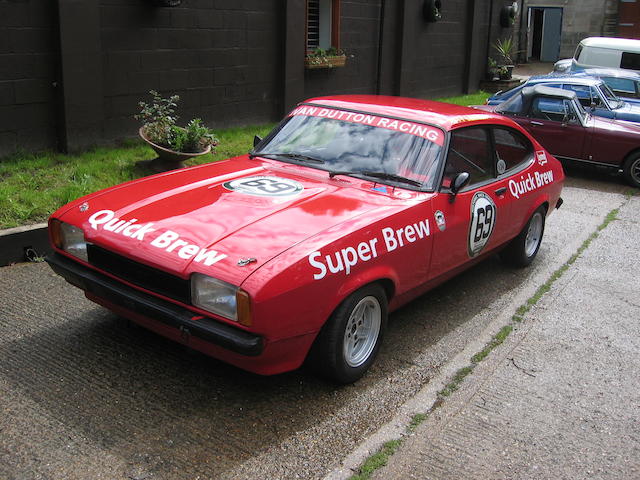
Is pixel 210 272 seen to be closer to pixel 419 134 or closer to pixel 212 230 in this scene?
pixel 212 230

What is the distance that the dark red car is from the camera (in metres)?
10.3

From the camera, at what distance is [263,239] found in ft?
12.1

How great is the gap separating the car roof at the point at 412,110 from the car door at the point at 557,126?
536 centimetres

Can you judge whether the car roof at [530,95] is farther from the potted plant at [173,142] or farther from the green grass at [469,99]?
the potted plant at [173,142]

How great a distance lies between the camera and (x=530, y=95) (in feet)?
35.9

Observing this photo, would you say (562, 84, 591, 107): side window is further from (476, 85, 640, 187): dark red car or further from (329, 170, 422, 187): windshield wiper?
(329, 170, 422, 187): windshield wiper

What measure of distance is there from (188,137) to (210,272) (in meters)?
4.82

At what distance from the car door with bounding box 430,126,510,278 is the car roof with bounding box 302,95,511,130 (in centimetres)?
10

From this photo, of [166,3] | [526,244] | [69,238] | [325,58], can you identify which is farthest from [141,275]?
[325,58]

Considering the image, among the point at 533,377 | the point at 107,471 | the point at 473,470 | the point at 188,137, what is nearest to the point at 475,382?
the point at 533,377

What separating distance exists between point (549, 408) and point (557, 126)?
7.50m

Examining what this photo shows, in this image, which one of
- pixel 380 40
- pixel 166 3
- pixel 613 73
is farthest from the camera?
pixel 380 40

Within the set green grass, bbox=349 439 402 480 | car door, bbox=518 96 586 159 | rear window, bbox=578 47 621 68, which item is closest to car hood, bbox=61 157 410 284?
green grass, bbox=349 439 402 480

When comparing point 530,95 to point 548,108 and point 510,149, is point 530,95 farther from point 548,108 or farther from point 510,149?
point 510,149
